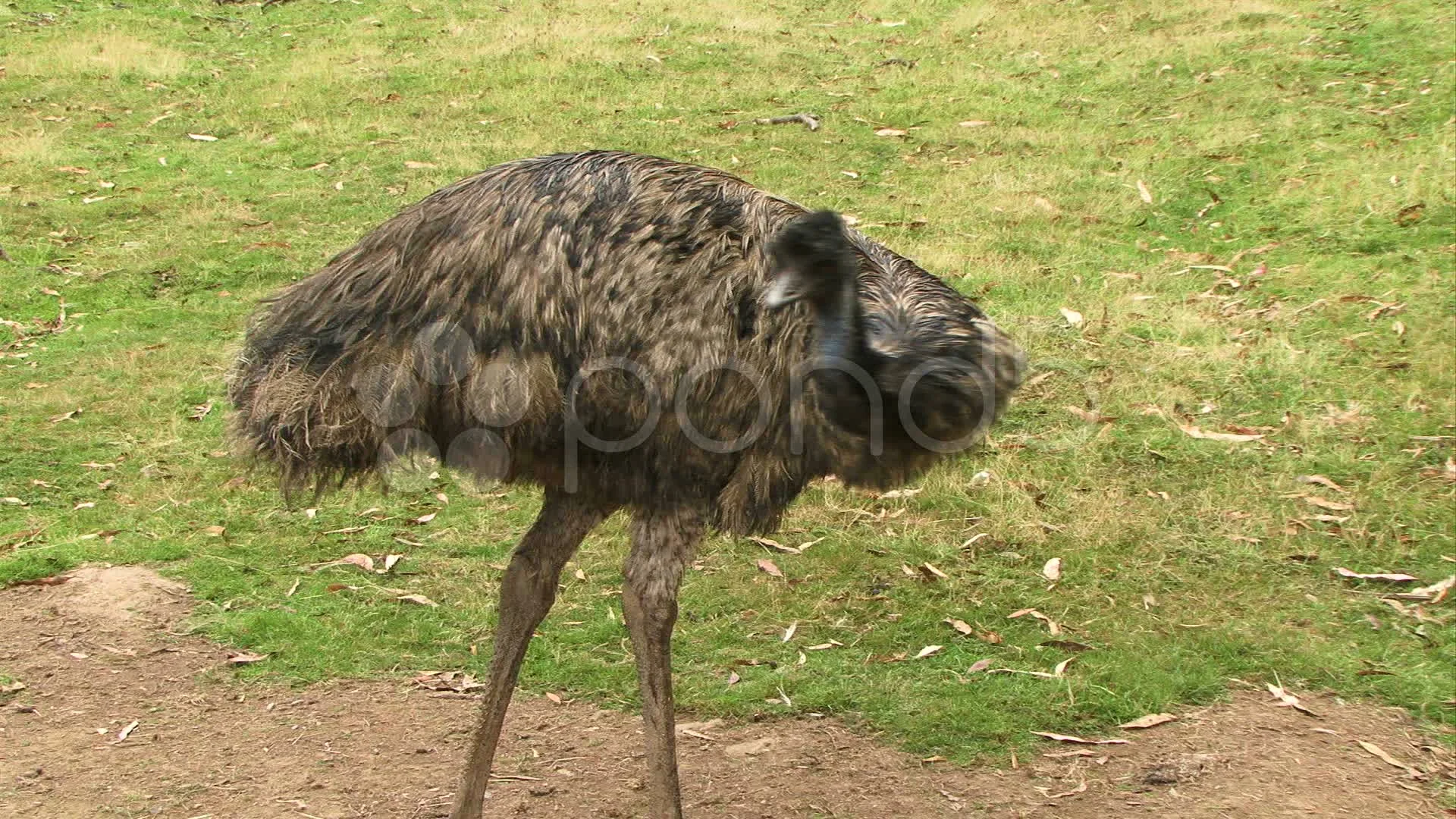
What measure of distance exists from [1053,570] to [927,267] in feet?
11.2

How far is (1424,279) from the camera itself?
8750mm

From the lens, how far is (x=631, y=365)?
4.04m

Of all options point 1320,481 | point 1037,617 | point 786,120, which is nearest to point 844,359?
point 1037,617

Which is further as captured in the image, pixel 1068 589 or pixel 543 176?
pixel 1068 589

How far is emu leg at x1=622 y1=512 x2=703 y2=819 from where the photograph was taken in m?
4.24

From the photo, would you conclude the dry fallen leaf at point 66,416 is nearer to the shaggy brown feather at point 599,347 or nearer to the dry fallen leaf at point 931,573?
the shaggy brown feather at point 599,347

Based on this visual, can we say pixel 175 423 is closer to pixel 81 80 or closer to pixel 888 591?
pixel 888 591

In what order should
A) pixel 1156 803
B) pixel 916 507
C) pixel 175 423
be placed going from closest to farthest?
1. pixel 1156 803
2. pixel 916 507
3. pixel 175 423

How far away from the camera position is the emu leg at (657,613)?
4.24m

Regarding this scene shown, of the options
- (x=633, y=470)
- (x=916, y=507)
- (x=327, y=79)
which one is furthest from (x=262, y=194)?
(x=633, y=470)

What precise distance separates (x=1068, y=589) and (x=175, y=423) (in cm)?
481

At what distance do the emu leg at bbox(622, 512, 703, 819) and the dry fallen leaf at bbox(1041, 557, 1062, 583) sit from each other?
2.67 metres

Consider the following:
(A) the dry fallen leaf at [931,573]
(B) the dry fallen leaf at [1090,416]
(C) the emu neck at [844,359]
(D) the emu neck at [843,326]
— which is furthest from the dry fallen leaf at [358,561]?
(B) the dry fallen leaf at [1090,416]

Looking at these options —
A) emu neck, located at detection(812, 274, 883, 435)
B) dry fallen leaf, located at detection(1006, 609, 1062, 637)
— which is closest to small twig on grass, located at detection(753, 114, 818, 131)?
dry fallen leaf, located at detection(1006, 609, 1062, 637)
